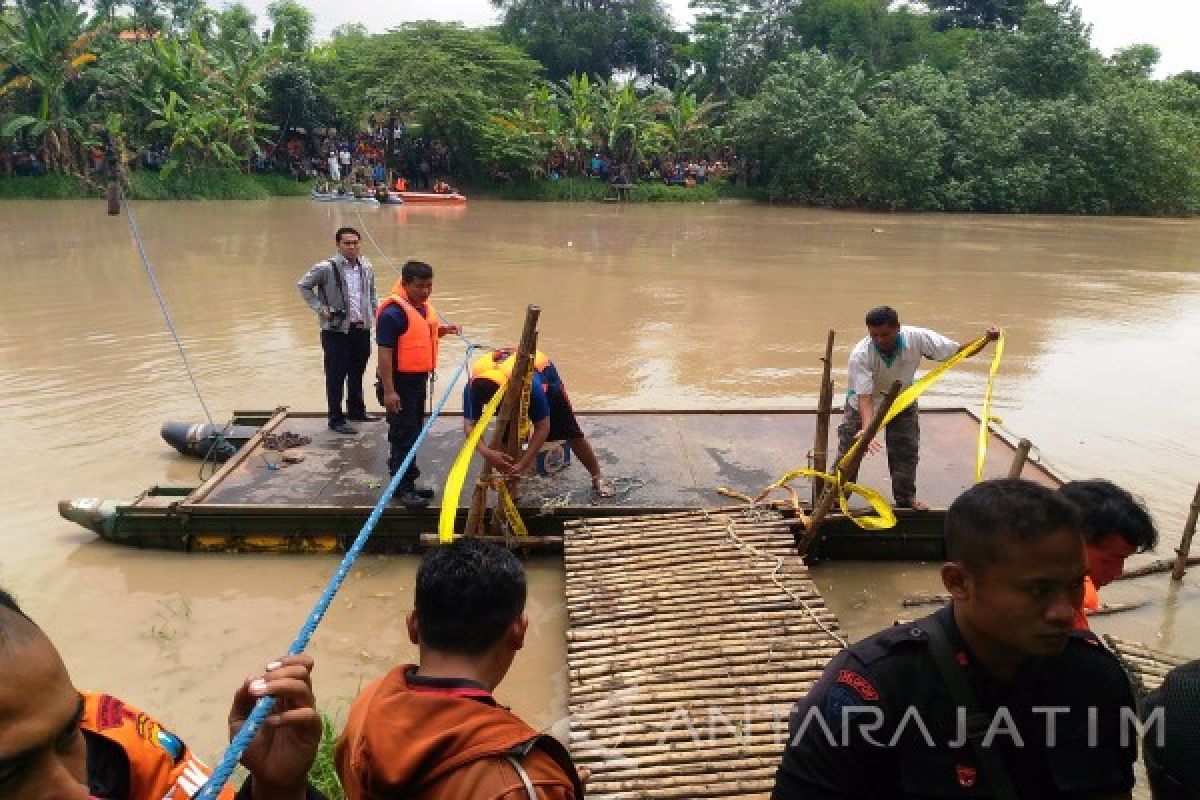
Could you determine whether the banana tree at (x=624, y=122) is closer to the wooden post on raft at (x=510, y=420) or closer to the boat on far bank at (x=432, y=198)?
the boat on far bank at (x=432, y=198)

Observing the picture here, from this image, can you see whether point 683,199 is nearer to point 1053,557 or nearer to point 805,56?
point 805,56

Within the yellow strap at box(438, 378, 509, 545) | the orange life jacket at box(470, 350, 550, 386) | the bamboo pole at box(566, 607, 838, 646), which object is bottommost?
the bamboo pole at box(566, 607, 838, 646)

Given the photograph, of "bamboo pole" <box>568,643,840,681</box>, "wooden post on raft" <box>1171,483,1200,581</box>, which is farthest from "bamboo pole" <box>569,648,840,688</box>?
"wooden post on raft" <box>1171,483,1200,581</box>

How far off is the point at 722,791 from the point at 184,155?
30467mm

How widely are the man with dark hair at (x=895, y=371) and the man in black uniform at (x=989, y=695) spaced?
332 cm

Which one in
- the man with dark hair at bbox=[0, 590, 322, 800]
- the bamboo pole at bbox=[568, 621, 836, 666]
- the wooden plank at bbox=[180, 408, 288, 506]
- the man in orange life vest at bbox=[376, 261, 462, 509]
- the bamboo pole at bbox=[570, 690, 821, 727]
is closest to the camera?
the man with dark hair at bbox=[0, 590, 322, 800]

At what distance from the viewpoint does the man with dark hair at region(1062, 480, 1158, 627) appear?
2.44 m

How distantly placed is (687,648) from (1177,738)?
2.75 meters

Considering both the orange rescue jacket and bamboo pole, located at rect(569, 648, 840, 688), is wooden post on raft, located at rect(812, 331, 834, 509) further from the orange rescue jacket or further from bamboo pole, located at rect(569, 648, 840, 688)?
the orange rescue jacket

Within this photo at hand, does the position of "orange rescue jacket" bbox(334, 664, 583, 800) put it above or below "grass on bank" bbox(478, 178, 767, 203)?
below

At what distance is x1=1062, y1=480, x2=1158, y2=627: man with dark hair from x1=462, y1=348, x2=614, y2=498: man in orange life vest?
3013 mm

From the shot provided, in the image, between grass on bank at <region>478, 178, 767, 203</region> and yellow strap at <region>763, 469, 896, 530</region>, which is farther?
grass on bank at <region>478, 178, 767, 203</region>

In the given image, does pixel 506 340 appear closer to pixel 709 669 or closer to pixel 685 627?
pixel 685 627

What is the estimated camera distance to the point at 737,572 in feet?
15.4
